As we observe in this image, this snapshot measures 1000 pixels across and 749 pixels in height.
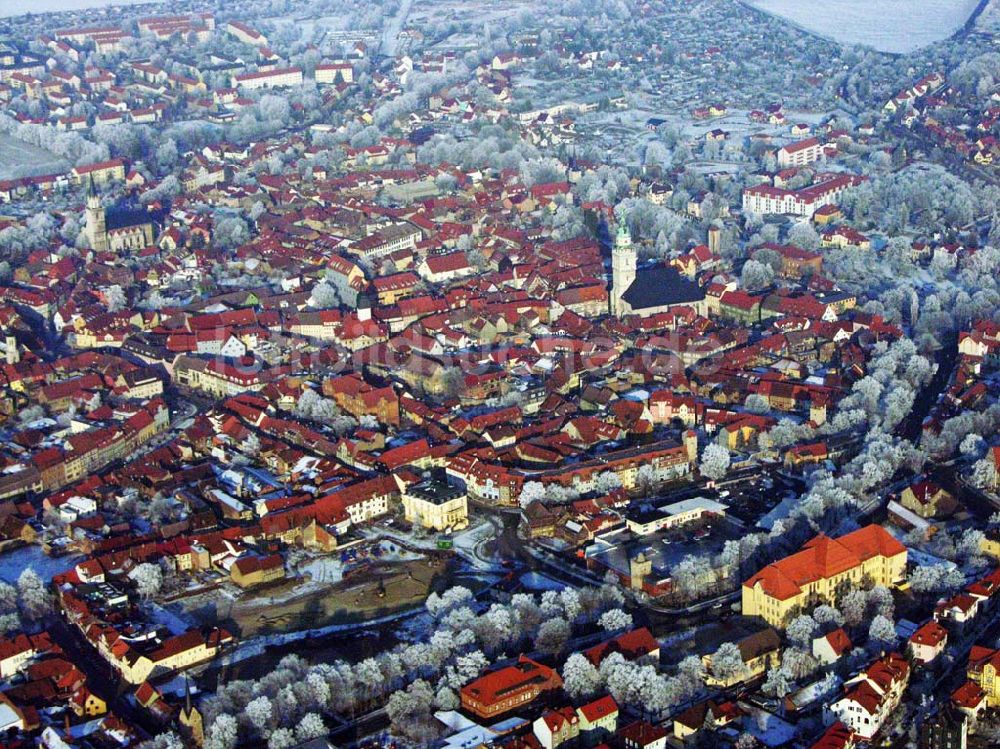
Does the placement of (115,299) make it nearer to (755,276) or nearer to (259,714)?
(755,276)

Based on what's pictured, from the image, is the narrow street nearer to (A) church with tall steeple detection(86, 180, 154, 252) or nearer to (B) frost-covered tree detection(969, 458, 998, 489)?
(B) frost-covered tree detection(969, 458, 998, 489)

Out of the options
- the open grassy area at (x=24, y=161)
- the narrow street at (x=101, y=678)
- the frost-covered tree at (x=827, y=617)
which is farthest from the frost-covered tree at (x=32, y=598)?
the open grassy area at (x=24, y=161)

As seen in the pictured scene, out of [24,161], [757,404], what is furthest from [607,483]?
[24,161]

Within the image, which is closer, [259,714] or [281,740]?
[281,740]

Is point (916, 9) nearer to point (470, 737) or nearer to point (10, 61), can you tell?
point (10, 61)

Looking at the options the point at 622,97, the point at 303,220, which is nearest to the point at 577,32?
the point at 622,97

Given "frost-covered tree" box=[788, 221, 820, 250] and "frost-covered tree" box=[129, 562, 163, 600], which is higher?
"frost-covered tree" box=[129, 562, 163, 600]

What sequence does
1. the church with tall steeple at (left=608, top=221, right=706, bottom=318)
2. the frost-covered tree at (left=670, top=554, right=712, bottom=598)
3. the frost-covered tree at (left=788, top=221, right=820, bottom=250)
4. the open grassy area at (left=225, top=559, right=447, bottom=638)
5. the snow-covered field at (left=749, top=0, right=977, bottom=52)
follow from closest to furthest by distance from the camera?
1. the open grassy area at (left=225, top=559, right=447, bottom=638)
2. the frost-covered tree at (left=670, top=554, right=712, bottom=598)
3. the church with tall steeple at (left=608, top=221, right=706, bottom=318)
4. the frost-covered tree at (left=788, top=221, right=820, bottom=250)
5. the snow-covered field at (left=749, top=0, right=977, bottom=52)

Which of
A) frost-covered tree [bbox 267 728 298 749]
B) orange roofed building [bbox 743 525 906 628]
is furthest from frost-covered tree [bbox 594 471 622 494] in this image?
frost-covered tree [bbox 267 728 298 749]
